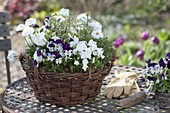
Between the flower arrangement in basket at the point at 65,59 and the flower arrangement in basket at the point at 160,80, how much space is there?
0.22 meters

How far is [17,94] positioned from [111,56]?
1.80 feet

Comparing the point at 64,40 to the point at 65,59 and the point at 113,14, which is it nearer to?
the point at 65,59

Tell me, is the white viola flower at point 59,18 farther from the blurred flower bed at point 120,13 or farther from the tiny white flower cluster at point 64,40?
the blurred flower bed at point 120,13

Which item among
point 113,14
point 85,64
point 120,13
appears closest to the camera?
point 85,64

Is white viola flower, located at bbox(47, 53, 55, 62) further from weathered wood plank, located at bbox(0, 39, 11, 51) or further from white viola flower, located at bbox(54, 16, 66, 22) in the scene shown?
weathered wood plank, located at bbox(0, 39, 11, 51)

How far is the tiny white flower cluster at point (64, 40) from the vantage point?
5.24 ft

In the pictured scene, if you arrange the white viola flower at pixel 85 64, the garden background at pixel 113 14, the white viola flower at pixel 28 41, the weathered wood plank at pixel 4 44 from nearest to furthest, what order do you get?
the white viola flower at pixel 85 64 < the white viola flower at pixel 28 41 < the weathered wood plank at pixel 4 44 < the garden background at pixel 113 14

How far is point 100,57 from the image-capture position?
5.53 feet

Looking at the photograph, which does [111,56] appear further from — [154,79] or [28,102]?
[28,102]

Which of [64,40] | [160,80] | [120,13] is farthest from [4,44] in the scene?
[120,13]

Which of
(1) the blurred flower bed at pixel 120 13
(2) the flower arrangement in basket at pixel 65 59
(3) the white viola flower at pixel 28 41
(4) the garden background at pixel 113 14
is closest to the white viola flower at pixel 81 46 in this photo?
(2) the flower arrangement in basket at pixel 65 59

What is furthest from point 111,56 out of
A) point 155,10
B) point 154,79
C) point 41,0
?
point 155,10

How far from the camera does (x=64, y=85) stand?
5.26 ft

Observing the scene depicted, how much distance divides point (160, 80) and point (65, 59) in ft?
1.63
